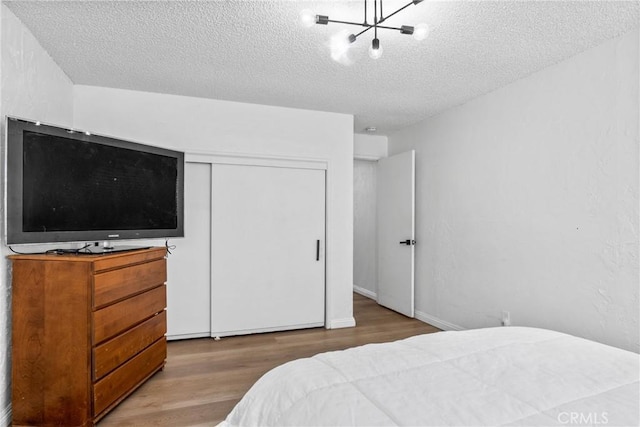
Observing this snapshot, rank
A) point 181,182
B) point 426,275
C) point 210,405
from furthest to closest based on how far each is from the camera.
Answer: point 426,275 → point 181,182 → point 210,405

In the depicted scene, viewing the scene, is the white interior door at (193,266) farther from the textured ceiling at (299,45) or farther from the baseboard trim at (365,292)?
the baseboard trim at (365,292)

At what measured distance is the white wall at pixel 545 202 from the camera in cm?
234

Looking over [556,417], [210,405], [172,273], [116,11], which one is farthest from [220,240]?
[556,417]

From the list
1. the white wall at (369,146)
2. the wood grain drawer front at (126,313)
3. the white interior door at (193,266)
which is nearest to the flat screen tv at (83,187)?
the wood grain drawer front at (126,313)

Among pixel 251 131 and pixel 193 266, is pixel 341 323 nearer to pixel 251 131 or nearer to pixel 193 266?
pixel 193 266

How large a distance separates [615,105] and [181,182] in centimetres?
322

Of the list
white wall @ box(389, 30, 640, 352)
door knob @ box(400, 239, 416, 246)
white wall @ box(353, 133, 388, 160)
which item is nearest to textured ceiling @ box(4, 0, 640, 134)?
white wall @ box(389, 30, 640, 352)

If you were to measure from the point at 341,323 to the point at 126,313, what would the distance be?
7.71 feet

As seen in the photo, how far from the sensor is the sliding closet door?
3711 mm

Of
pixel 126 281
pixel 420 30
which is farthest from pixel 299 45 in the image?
pixel 126 281

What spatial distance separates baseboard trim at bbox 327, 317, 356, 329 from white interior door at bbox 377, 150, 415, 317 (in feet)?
2.55

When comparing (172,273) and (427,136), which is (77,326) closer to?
(172,273)

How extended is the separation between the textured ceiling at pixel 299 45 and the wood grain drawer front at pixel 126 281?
154 cm

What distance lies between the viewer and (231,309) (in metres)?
3.74
